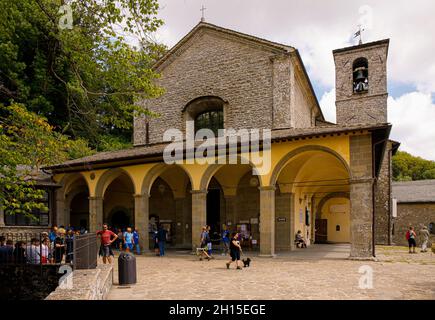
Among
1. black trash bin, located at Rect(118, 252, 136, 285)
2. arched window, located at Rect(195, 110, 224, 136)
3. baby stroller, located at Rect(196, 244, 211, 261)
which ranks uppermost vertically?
arched window, located at Rect(195, 110, 224, 136)

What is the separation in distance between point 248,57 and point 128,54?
1036cm

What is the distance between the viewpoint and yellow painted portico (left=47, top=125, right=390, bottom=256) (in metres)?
13.4

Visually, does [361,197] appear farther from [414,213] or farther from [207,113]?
[414,213]

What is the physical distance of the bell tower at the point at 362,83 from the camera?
86.4 ft

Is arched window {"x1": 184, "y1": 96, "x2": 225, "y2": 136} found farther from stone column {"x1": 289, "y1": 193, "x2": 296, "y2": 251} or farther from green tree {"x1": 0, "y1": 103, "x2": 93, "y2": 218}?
green tree {"x1": 0, "y1": 103, "x2": 93, "y2": 218}

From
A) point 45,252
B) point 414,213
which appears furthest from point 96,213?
point 414,213

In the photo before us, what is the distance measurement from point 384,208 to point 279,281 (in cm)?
1857

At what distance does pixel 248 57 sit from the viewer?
19.8 metres

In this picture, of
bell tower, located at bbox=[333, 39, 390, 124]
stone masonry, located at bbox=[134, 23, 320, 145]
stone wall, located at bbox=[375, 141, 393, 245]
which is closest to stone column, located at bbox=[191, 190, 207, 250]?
stone masonry, located at bbox=[134, 23, 320, 145]

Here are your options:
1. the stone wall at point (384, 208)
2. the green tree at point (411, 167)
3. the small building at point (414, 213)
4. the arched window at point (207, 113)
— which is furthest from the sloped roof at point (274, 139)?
the green tree at point (411, 167)

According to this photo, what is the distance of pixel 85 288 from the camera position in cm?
618

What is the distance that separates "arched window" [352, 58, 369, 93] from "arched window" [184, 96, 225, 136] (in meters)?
11.8
